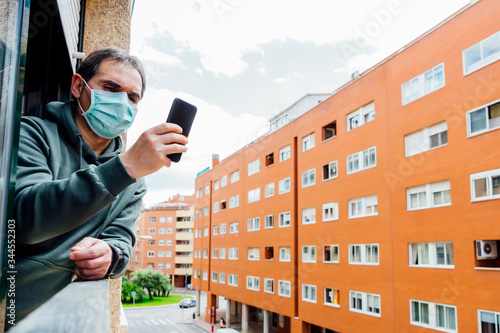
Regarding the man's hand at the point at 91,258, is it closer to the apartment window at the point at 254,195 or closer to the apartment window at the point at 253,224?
the apartment window at the point at 253,224

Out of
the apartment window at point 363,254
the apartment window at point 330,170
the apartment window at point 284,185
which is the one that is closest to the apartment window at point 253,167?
the apartment window at point 284,185

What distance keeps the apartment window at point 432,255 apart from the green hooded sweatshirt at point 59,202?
41.8ft

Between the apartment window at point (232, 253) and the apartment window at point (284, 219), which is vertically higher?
the apartment window at point (284, 219)

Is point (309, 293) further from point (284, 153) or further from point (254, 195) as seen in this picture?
point (254, 195)

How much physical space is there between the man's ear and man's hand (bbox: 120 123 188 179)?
0.61 metres

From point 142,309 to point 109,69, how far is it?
45711 mm

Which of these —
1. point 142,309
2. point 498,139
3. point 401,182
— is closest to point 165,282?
point 142,309

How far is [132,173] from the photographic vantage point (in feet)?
3.61

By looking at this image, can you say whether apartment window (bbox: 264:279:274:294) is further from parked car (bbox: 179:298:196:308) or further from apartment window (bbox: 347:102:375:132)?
parked car (bbox: 179:298:196:308)

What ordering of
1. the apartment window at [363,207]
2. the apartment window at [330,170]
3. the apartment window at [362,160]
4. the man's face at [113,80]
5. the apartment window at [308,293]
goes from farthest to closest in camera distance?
the apartment window at [308,293] < the apartment window at [330,170] < the apartment window at [362,160] < the apartment window at [363,207] < the man's face at [113,80]

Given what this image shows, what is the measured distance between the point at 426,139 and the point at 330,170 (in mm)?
5668

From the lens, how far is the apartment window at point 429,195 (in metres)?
12.9

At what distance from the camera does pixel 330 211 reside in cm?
1862

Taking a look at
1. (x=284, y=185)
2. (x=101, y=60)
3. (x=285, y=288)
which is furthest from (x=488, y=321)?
(x=284, y=185)
